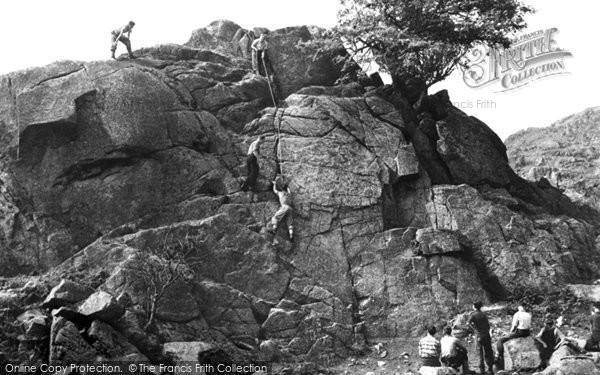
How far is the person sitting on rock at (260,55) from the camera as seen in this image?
28.5 metres

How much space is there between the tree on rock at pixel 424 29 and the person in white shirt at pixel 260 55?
3313 millimetres

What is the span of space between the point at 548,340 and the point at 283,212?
925 cm

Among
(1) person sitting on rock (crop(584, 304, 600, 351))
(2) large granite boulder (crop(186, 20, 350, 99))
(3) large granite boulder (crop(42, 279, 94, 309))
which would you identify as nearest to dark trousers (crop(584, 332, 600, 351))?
(1) person sitting on rock (crop(584, 304, 600, 351))

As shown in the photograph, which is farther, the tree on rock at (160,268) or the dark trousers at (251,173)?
the dark trousers at (251,173)

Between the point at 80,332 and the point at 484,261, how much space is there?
13.4m

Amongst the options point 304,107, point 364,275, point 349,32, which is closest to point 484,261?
point 364,275

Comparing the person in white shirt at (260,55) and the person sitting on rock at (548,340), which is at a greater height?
the person in white shirt at (260,55)

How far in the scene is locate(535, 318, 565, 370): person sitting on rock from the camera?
54.8 feet

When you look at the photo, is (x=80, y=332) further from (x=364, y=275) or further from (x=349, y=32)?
(x=349, y=32)

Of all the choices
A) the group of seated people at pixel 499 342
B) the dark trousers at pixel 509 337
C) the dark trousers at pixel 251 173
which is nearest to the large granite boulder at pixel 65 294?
the dark trousers at pixel 251 173

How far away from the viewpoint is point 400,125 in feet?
85.7

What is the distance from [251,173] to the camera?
2342cm

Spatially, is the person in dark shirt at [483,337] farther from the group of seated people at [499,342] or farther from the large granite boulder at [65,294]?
the large granite boulder at [65,294]

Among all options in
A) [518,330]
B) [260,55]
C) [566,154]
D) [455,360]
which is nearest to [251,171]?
[260,55]
